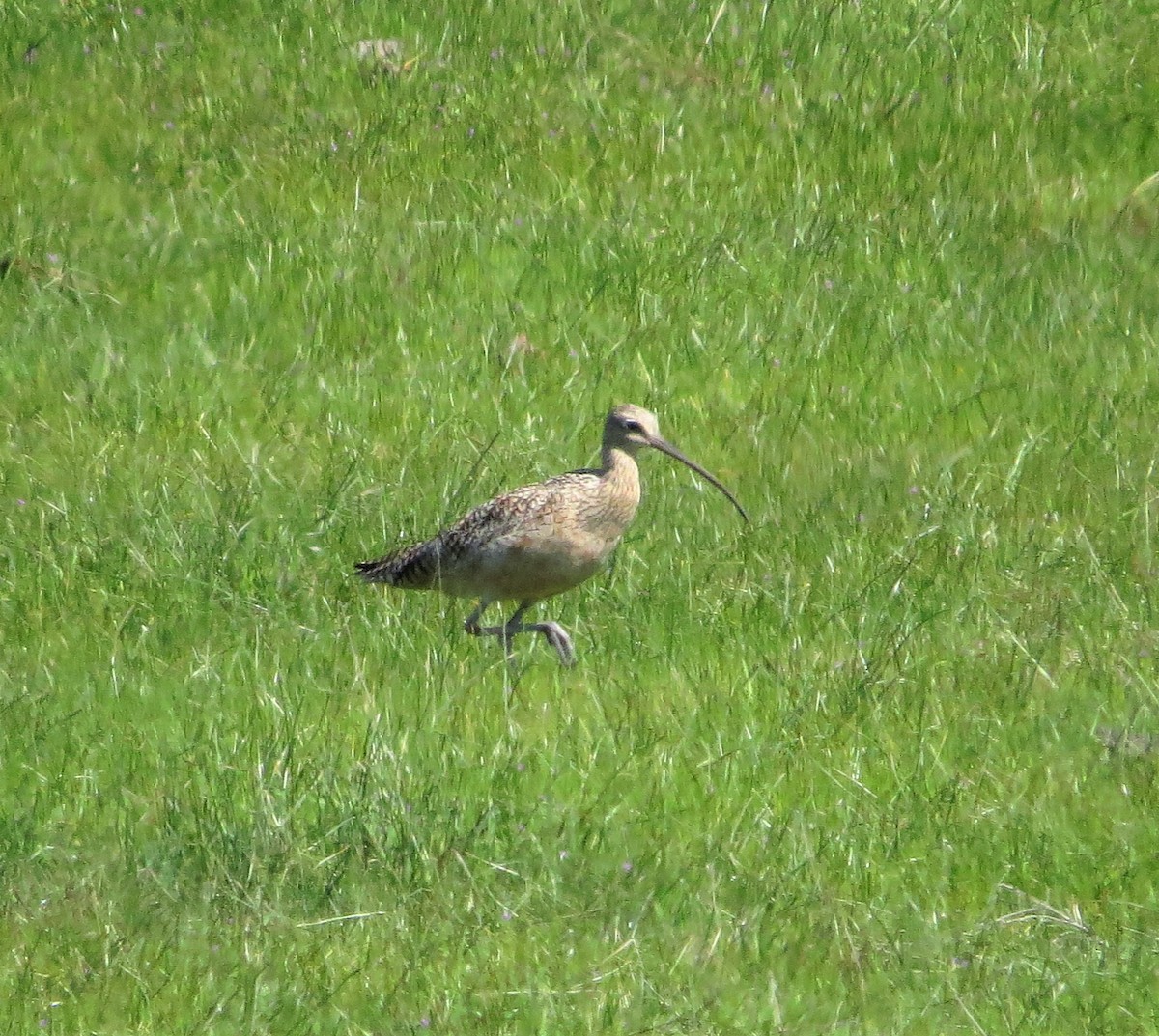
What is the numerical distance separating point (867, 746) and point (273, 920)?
6.48 feet

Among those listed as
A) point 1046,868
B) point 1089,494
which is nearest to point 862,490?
point 1089,494

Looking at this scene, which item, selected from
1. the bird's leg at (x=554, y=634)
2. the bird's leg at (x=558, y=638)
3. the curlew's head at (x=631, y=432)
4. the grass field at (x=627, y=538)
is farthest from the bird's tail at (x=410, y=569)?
the curlew's head at (x=631, y=432)

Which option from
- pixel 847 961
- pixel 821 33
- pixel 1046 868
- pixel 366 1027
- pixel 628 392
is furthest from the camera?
pixel 821 33

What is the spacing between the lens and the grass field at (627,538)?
18.0 ft

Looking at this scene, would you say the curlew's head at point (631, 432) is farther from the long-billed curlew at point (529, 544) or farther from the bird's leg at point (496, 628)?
the bird's leg at point (496, 628)

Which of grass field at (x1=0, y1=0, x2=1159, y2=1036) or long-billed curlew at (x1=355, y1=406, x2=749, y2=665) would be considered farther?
long-billed curlew at (x1=355, y1=406, x2=749, y2=665)

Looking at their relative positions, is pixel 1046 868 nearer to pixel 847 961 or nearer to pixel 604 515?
pixel 847 961

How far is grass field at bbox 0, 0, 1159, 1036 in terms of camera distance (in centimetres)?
548

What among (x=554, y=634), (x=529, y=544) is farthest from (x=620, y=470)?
(x=554, y=634)

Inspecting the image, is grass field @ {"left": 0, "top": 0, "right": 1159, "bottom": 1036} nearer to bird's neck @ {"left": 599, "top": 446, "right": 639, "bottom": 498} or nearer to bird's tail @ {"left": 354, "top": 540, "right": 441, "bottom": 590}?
bird's tail @ {"left": 354, "top": 540, "right": 441, "bottom": 590}

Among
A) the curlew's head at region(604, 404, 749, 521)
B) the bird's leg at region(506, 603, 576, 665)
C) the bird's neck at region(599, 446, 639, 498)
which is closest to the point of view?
the bird's leg at region(506, 603, 576, 665)

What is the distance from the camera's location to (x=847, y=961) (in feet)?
17.7

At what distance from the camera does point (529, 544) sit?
771cm

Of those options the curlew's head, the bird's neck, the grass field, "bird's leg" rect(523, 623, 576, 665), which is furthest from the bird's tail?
the curlew's head
